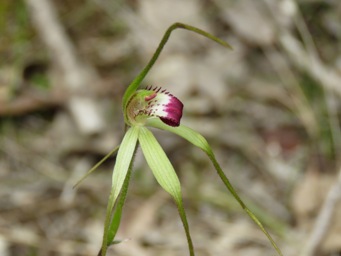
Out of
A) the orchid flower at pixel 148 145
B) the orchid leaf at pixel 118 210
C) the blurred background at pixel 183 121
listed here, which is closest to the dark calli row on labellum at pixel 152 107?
the orchid flower at pixel 148 145

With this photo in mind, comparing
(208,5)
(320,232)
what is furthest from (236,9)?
(320,232)

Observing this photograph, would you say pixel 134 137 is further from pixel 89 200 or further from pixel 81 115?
pixel 81 115

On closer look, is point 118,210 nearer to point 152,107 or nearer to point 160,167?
point 160,167

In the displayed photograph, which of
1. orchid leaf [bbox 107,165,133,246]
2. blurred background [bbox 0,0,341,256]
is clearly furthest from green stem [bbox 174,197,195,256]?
blurred background [bbox 0,0,341,256]

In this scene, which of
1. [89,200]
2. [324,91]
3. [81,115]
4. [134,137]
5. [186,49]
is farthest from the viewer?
[186,49]

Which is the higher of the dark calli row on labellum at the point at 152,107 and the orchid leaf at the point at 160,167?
the dark calli row on labellum at the point at 152,107

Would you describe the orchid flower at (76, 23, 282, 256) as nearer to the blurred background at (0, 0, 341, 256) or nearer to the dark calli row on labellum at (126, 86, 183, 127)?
the dark calli row on labellum at (126, 86, 183, 127)

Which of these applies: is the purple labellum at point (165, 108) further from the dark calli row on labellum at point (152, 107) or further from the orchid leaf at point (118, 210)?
the orchid leaf at point (118, 210)

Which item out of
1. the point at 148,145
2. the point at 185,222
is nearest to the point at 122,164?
the point at 148,145
